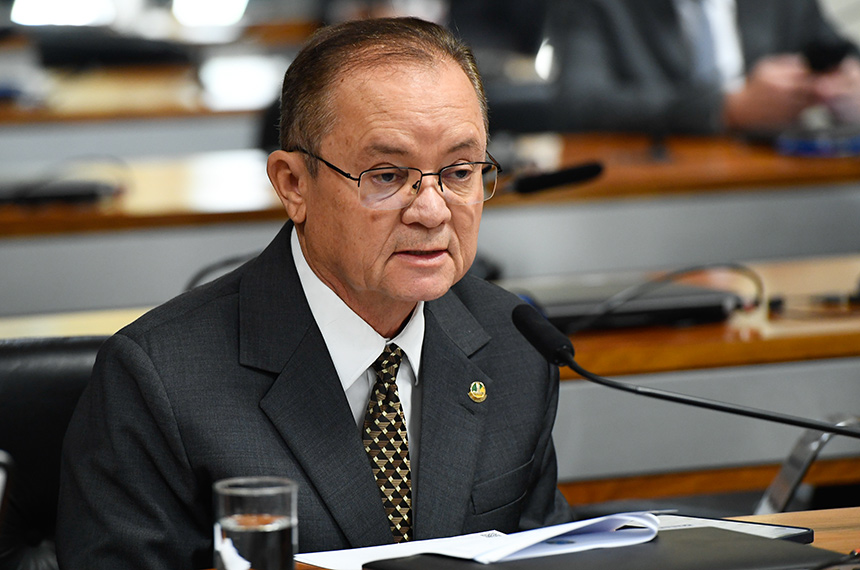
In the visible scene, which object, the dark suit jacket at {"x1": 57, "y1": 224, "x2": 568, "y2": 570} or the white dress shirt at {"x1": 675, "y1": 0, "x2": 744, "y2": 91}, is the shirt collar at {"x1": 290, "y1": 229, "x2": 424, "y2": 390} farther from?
the white dress shirt at {"x1": 675, "y1": 0, "x2": 744, "y2": 91}

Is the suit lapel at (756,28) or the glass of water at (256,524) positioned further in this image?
the suit lapel at (756,28)

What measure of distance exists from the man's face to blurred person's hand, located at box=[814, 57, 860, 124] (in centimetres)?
259

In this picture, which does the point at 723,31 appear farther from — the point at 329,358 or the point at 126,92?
the point at 329,358

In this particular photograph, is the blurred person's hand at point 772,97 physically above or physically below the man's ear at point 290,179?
above

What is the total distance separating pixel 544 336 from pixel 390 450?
0.71 ft

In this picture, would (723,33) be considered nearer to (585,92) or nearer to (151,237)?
(585,92)

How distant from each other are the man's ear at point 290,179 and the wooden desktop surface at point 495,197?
1144 mm

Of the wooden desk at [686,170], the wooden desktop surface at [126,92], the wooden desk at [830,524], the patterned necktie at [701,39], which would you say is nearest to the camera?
the wooden desk at [830,524]

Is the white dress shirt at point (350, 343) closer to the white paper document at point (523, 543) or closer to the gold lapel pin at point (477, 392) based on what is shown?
the gold lapel pin at point (477, 392)

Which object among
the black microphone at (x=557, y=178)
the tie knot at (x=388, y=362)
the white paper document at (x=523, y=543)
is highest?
the black microphone at (x=557, y=178)

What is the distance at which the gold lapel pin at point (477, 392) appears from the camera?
135cm

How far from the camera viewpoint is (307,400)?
4.04ft

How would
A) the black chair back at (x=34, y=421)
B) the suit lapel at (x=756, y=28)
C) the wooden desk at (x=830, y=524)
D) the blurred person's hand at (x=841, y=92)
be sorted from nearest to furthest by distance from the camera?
the wooden desk at (x=830, y=524) → the black chair back at (x=34, y=421) → the blurred person's hand at (x=841, y=92) → the suit lapel at (x=756, y=28)

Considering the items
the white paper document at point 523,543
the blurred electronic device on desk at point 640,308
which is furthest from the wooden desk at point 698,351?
the white paper document at point 523,543
